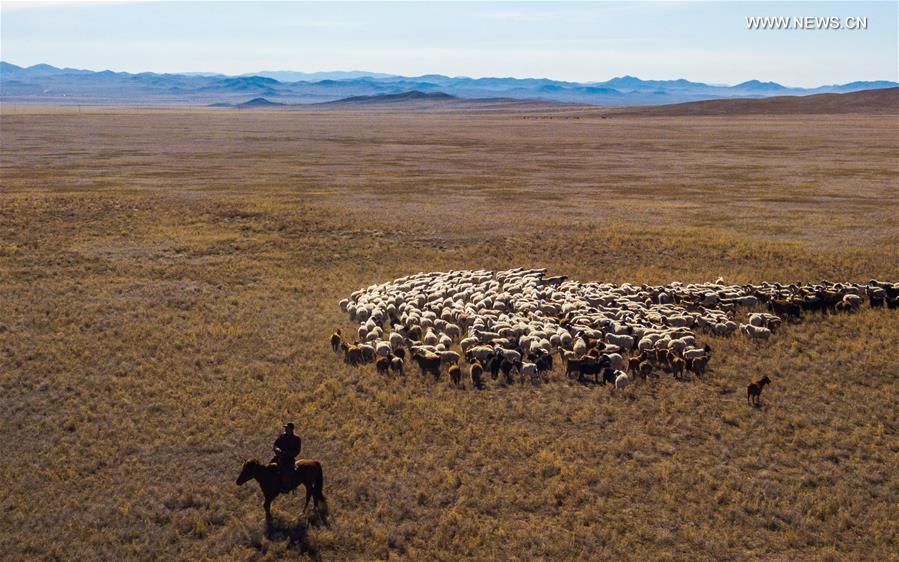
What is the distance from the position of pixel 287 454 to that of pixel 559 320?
419 inches

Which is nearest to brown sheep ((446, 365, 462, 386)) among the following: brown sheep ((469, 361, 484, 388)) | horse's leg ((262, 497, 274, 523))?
brown sheep ((469, 361, 484, 388))

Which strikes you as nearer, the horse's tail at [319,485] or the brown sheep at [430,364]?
the horse's tail at [319,485]

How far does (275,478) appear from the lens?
34.7 feet

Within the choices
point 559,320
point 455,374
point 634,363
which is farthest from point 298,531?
point 559,320

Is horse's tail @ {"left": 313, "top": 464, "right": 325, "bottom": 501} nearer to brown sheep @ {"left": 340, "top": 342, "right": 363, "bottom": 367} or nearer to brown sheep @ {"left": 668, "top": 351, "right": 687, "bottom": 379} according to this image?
brown sheep @ {"left": 340, "top": 342, "right": 363, "bottom": 367}

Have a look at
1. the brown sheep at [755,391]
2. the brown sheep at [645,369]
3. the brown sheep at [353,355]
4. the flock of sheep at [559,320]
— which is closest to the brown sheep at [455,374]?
the flock of sheep at [559,320]

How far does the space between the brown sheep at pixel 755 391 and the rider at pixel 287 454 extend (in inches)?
372

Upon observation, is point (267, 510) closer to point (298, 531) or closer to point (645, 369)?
point (298, 531)

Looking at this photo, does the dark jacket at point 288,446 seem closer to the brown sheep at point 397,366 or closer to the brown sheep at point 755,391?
the brown sheep at point 397,366

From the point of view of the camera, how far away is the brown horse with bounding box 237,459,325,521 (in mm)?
10508

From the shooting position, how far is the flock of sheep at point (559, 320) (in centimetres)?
1630

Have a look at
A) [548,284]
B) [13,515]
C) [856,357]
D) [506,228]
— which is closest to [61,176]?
[506,228]

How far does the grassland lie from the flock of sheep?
796 mm

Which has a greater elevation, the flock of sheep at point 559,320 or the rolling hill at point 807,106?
the rolling hill at point 807,106
